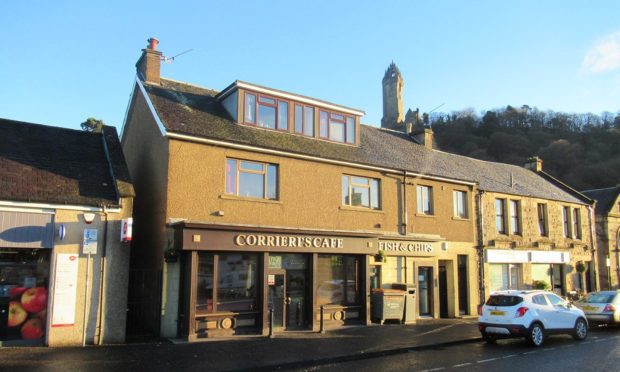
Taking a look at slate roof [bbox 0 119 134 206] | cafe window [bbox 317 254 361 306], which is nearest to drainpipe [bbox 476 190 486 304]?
cafe window [bbox 317 254 361 306]

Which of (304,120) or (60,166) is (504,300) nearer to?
(304,120)

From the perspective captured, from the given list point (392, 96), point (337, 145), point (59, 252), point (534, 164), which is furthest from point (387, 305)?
point (392, 96)

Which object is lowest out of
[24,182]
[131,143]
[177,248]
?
[177,248]

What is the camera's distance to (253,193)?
16.5 meters

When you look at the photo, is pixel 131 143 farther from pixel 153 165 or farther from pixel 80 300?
pixel 80 300

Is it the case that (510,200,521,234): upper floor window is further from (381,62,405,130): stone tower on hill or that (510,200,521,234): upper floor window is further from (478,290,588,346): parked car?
(381,62,405,130): stone tower on hill

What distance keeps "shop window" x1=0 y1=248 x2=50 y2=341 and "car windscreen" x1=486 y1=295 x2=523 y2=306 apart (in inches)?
494

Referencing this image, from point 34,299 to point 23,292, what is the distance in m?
0.34

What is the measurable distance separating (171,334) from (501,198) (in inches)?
682

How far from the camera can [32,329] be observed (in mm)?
12812

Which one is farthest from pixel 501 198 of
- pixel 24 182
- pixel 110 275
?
pixel 24 182

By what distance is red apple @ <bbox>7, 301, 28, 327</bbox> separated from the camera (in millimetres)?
12656

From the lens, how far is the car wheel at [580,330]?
49.4 feet

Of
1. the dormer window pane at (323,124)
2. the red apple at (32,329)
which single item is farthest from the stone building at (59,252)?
the dormer window pane at (323,124)
